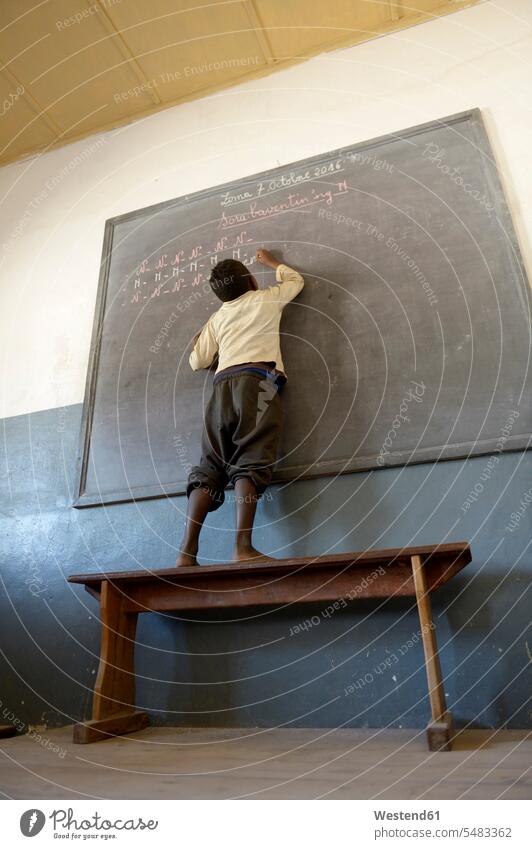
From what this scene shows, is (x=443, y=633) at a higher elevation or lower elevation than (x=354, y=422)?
lower

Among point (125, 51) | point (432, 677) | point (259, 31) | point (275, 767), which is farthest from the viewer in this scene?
point (125, 51)

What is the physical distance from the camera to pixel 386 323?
2.03 meters

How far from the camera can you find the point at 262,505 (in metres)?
1.96

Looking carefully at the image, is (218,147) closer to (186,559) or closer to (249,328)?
(249,328)

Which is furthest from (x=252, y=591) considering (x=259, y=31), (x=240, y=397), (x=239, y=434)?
(x=259, y=31)

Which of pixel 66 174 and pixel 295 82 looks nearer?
pixel 295 82

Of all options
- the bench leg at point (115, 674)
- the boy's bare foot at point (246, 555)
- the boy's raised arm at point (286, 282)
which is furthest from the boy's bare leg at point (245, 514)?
the boy's raised arm at point (286, 282)

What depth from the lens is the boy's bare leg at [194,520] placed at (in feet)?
5.88

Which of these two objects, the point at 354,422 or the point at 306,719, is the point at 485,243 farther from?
the point at 306,719

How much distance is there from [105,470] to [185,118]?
1.78 metres

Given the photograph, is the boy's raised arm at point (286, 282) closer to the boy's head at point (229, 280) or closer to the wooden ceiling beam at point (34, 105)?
the boy's head at point (229, 280)

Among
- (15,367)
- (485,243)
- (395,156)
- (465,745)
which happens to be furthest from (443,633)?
(15,367)

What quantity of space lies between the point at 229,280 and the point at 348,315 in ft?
1.43
